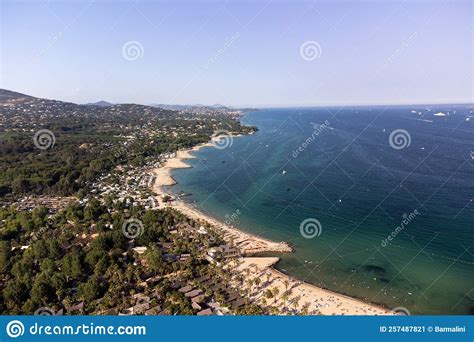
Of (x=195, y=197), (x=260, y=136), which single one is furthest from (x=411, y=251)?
(x=260, y=136)

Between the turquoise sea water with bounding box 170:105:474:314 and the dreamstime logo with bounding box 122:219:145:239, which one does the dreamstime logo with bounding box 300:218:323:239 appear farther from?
the dreamstime logo with bounding box 122:219:145:239

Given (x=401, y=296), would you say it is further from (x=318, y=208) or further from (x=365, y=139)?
(x=365, y=139)

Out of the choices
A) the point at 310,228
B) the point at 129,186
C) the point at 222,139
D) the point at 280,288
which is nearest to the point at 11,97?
the point at 222,139

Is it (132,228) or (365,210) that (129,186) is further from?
(365,210)

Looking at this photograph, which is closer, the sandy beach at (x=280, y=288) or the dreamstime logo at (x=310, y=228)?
the sandy beach at (x=280, y=288)
